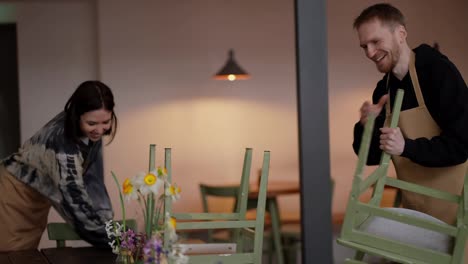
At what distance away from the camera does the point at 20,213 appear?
383 centimetres

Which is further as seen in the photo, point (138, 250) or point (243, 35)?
point (243, 35)

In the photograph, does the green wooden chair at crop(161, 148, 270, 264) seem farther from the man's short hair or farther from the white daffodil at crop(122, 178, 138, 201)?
the man's short hair

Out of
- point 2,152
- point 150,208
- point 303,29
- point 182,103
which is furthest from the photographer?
point 2,152

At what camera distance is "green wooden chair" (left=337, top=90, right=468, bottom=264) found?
242 centimetres

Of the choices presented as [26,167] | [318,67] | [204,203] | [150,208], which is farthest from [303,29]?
[204,203]

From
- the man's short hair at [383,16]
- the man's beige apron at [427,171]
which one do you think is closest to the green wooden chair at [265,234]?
the man's beige apron at [427,171]

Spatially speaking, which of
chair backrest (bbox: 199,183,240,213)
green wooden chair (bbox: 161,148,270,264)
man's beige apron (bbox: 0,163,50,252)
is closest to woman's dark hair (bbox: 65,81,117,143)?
man's beige apron (bbox: 0,163,50,252)

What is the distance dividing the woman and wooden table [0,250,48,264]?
15 centimetres

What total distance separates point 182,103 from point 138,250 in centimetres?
417

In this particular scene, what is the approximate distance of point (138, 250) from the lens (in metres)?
2.51

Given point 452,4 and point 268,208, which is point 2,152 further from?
point 452,4

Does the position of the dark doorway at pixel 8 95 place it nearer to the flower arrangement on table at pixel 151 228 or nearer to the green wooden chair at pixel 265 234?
the green wooden chair at pixel 265 234

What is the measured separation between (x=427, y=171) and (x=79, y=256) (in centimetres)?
141

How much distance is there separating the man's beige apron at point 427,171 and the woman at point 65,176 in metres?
1.34
